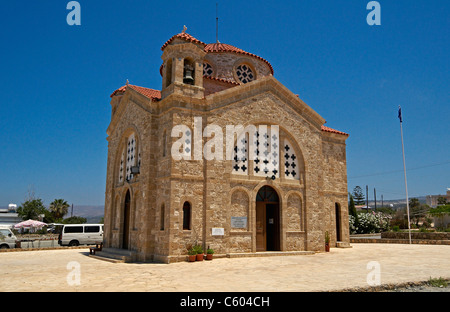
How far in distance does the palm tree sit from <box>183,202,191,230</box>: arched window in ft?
156

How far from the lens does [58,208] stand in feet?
183

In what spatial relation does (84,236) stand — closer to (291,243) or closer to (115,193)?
(115,193)

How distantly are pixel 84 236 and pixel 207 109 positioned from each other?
1591 cm

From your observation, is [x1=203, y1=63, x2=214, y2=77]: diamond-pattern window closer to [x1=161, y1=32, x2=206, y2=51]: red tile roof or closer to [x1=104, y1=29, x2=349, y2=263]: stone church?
[x1=104, y1=29, x2=349, y2=263]: stone church

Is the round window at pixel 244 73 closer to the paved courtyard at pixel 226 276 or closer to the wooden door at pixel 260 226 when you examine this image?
the wooden door at pixel 260 226

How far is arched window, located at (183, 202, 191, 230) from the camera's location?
578 inches

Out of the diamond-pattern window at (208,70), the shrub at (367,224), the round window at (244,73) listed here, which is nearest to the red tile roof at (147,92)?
the diamond-pattern window at (208,70)

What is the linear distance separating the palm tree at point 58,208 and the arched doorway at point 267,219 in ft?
157

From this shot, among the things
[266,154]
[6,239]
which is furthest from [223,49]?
[6,239]

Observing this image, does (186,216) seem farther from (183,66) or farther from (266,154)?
(183,66)

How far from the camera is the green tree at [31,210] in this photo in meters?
49.8

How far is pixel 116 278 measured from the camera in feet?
33.6

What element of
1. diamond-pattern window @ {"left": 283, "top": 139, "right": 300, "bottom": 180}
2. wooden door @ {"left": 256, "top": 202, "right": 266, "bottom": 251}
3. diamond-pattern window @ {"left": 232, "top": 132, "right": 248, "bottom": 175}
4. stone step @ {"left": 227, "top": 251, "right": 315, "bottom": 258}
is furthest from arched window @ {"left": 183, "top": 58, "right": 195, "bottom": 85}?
stone step @ {"left": 227, "top": 251, "right": 315, "bottom": 258}

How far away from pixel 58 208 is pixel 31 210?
5860 mm
